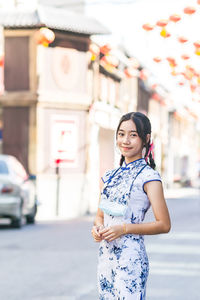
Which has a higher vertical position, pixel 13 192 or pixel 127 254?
pixel 127 254

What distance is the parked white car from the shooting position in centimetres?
1608

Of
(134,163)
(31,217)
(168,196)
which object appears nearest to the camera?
(134,163)

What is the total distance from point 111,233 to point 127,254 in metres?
0.17

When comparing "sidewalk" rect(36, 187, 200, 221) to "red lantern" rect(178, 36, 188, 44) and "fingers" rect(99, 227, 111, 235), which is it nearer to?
"red lantern" rect(178, 36, 188, 44)

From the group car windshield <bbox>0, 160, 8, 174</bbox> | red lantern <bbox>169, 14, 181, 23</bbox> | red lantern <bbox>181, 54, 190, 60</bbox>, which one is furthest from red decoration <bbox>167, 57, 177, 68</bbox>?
car windshield <bbox>0, 160, 8, 174</bbox>

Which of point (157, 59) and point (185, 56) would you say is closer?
point (185, 56)

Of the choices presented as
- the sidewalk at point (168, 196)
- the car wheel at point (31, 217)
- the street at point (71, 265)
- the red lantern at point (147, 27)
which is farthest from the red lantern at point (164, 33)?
the sidewalk at point (168, 196)

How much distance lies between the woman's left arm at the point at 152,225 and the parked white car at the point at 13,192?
41.3ft

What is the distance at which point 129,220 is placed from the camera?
12.2 feet

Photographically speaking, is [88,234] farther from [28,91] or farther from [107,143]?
[107,143]

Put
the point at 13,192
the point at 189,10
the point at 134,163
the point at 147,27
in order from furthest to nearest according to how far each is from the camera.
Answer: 1. the point at 13,192
2. the point at 147,27
3. the point at 189,10
4. the point at 134,163

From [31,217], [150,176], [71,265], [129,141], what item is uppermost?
[129,141]

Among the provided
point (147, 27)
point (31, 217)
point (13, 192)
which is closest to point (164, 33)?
point (147, 27)

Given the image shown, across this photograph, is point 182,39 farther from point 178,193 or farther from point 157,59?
point 178,193
